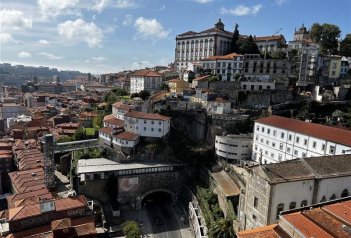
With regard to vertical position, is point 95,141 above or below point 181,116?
below

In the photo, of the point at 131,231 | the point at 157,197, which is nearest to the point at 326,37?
the point at 157,197

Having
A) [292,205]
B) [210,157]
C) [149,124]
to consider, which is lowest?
[210,157]

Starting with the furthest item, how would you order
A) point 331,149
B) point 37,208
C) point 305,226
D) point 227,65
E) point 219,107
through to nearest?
point 227,65 → point 219,107 → point 37,208 → point 331,149 → point 305,226

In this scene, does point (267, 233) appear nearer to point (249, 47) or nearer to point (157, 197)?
point (157, 197)

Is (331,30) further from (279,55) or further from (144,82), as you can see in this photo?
(144,82)

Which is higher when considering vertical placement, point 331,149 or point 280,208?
point 331,149

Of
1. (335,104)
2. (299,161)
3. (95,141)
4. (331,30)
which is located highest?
(331,30)

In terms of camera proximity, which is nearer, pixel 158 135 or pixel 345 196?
pixel 345 196

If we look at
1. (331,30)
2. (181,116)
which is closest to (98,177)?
(181,116)

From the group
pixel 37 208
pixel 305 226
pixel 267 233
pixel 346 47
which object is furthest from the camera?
pixel 346 47
